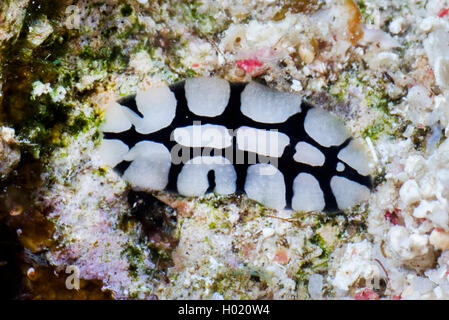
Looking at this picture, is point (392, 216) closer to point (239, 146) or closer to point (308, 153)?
point (308, 153)

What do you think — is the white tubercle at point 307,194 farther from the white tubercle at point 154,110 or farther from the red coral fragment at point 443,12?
the red coral fragment at point 443,12

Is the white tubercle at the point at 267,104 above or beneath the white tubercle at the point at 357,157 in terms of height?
above

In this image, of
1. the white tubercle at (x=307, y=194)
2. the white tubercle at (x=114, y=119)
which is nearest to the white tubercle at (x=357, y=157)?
the white tubercle at (x=307, y=194)

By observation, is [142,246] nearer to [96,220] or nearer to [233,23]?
[96,220]

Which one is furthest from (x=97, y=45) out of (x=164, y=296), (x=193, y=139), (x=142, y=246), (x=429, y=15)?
(x=429, y=15)

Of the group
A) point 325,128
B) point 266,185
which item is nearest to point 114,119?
point 266,185

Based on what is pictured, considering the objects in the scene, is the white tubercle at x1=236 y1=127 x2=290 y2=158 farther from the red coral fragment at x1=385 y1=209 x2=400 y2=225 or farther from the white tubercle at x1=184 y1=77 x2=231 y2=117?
the red coral fragment at x1=385 y1=209 x2=400 y2=225
